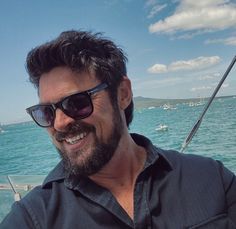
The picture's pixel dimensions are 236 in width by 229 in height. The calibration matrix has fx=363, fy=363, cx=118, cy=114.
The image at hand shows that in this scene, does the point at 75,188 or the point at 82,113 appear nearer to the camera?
the point at 75,188

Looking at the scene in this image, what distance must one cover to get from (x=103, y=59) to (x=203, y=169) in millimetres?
651

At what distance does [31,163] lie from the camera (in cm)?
2697

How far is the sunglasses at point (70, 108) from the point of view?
56.3 inches

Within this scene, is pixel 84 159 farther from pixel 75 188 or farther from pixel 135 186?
pixel 135 186

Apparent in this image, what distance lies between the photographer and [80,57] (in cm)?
152

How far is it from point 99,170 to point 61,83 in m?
0.38

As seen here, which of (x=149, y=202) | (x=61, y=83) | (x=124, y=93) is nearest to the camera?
(x=149, y=202)

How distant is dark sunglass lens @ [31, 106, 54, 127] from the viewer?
1.46m

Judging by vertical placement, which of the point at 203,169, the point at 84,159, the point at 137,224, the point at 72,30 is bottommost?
the point at 137,224

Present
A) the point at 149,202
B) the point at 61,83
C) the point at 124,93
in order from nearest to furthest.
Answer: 1. the point at 149,202
2. the point at 61,83
3. the point at 124,93

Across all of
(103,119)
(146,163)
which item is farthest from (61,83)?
(146,163)

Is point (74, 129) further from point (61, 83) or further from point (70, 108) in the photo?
point (61, 83)

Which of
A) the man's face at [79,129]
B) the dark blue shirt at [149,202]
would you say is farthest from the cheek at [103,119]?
the dark blue shirt at [149,202]

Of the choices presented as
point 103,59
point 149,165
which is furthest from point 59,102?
point 149,165
